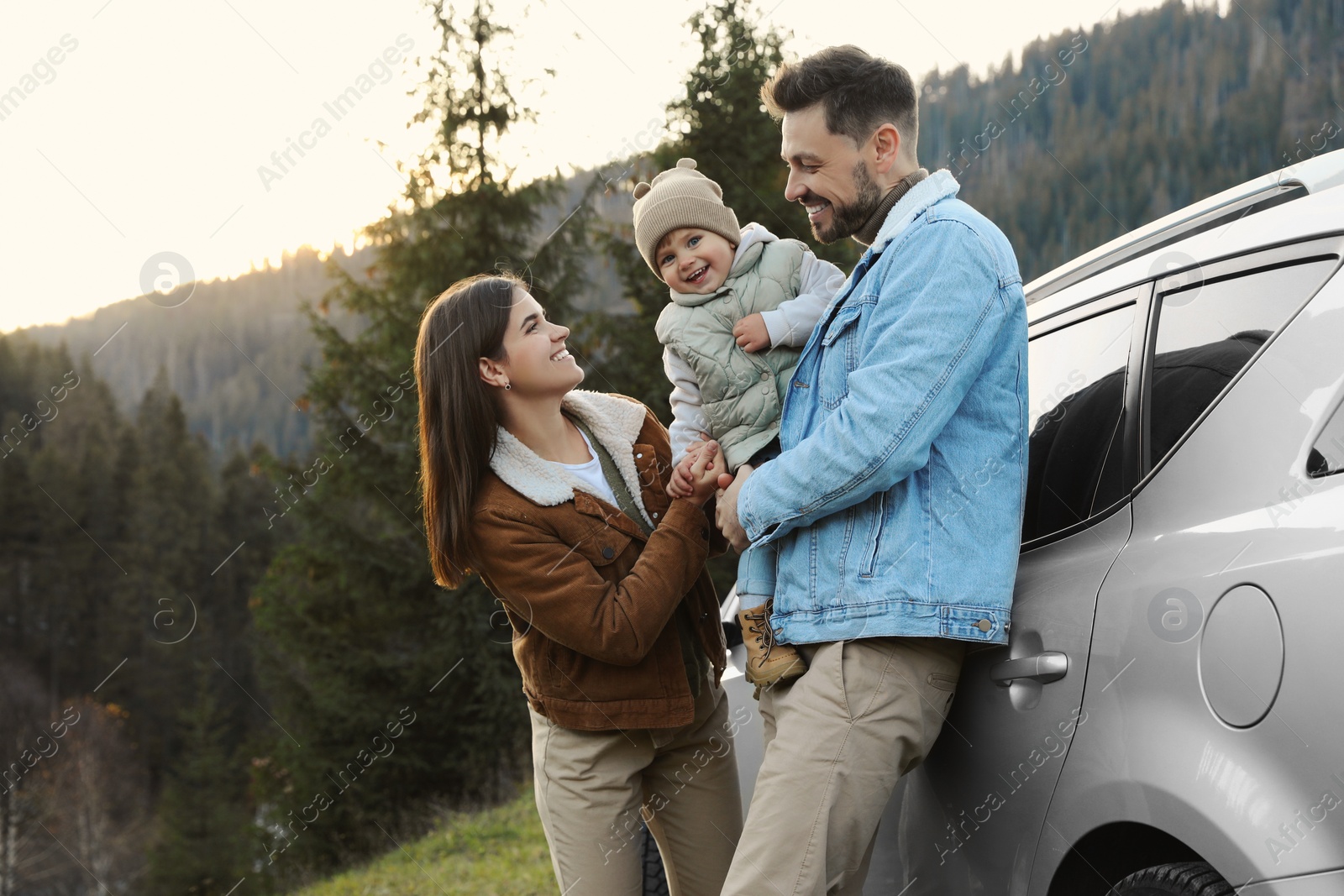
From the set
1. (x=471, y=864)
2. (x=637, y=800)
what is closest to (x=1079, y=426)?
(x=637, y=800)

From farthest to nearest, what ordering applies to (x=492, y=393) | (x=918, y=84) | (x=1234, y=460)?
(x=492, y=393)
(x=918, y=84)
(x=1234, y=460)

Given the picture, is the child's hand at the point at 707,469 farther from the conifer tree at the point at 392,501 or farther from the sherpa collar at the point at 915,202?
the conifer tree at the point at 392,501

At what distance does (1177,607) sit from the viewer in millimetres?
1451

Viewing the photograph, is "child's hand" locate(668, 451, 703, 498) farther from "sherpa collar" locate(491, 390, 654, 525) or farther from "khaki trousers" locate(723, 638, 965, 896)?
"khaki trousers" locate(723, 638, 965, 896)

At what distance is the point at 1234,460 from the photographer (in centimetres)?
146

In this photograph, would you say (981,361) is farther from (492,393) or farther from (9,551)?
(9,551)

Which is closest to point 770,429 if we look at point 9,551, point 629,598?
point 629,598

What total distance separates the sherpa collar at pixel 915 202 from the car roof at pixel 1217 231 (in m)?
0.41

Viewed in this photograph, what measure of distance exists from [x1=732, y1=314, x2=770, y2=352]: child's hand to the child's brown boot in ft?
1.92

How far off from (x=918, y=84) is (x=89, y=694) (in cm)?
4958

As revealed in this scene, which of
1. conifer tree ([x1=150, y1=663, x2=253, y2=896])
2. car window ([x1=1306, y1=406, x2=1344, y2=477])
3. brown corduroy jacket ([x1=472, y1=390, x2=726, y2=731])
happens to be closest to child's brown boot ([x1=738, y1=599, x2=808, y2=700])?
brown corduroy jacket ([x1=472, y1=390, x2=726, y2=731])

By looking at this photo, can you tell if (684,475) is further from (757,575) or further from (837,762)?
(837,762)

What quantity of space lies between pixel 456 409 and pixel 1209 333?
5.13ft

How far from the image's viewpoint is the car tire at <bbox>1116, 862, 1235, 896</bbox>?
1.38 meters
